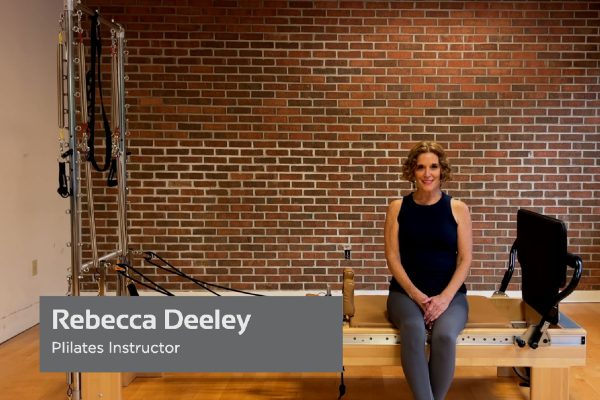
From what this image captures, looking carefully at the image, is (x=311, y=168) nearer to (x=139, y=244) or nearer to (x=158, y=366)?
(x=139, y=244)

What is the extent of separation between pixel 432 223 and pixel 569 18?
8.79 feet

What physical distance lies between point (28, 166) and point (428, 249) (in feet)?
8.77

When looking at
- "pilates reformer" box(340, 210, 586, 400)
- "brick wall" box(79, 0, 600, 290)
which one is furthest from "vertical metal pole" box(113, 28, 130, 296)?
"pilates reformer" box(340, 210, 586, 400)

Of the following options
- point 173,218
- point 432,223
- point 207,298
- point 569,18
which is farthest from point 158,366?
point 569,18

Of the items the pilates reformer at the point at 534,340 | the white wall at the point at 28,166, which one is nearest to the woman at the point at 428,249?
the pilates reformer at the point at 534,340

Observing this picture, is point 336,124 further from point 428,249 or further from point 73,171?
point 73,171

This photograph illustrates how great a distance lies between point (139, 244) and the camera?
4562 mm

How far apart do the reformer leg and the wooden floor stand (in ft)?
1.10

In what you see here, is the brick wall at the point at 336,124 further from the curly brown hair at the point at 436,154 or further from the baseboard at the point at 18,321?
the curly brown hair at the point at 436,154

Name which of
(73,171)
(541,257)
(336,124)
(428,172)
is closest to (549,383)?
(541,257)

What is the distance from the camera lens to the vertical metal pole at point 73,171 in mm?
2598

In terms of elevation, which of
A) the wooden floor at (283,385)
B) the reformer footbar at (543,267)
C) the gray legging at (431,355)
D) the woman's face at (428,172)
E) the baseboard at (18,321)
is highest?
the woman's face at (428,172)

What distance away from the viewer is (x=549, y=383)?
8.32 feet

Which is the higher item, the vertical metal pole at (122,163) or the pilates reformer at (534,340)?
the vertical metal pole at (122,163)
